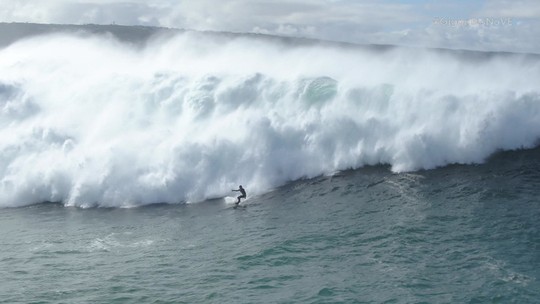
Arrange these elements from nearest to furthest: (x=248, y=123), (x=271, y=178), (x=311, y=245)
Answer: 1. (x=311, y=245)
2. (x=271, y=178)
3. (x=248, y=123)

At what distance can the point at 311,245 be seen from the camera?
19.1 metres

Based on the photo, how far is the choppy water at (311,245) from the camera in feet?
52.1

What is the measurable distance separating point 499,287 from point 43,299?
45.1ft

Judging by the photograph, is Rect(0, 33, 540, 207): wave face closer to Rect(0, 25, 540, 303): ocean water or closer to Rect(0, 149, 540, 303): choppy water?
Rect(0, 25, 540, 303): ocean water

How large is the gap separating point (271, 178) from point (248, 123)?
4049mm

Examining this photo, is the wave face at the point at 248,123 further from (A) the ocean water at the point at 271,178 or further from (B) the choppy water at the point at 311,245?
(B) the choppy water at the point at 311,245

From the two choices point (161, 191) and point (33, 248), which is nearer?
point (33, 248)

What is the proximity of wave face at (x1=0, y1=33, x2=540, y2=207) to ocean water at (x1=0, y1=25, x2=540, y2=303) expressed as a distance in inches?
4.5

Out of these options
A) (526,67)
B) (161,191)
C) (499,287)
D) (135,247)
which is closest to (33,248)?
(135,247)

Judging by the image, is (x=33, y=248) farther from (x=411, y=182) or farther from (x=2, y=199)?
(x=411, y=182)

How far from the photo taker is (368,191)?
80.9ft

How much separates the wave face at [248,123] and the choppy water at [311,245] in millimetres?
1485

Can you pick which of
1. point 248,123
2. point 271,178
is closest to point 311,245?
point 271,178

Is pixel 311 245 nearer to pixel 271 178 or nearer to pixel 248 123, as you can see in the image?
pixel 271 178
